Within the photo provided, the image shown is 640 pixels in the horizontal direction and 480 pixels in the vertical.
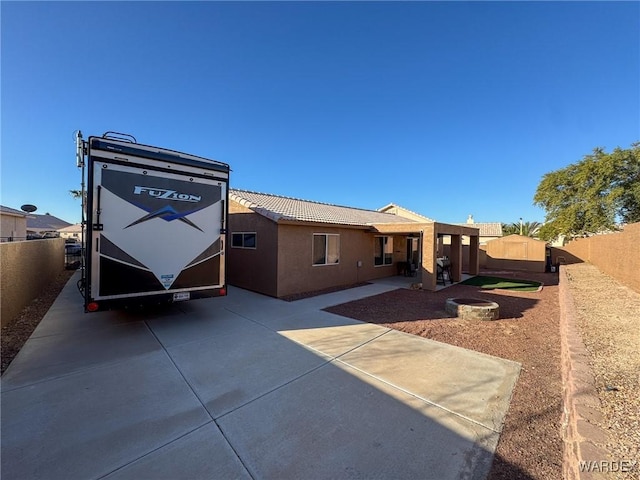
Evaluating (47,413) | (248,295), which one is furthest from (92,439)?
(248,295)

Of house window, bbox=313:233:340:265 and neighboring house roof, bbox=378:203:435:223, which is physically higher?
neighboring house roof, bbox=378:203:435:223

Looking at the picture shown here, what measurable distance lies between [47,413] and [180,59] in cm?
972

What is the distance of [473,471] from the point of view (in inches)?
94.8

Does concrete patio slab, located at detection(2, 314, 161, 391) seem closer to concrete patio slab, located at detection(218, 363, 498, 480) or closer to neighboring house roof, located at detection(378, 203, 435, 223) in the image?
concrete patio slab, located at detection(218, 363, 498, 480)

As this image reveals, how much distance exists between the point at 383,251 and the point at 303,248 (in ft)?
20.3

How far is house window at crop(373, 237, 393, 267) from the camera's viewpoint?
14247 millimetres

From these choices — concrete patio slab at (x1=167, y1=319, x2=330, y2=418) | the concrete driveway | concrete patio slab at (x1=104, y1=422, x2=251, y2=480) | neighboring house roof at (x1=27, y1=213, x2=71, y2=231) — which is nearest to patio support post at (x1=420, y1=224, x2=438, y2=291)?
the concrete driveway

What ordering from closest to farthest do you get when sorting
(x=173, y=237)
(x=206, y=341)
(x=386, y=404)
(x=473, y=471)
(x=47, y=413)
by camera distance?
1. (x=473, y=471)
2. (x=47, y=413)
3. (x=386, y=404)
4. (x=206, y=341)
5. (x=173, y=237)

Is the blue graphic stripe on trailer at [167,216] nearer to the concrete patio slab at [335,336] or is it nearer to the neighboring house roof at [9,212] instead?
the concrete patio slab at [335,336]

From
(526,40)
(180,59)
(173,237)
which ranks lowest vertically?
(173,237)

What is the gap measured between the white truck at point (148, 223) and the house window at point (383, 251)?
9.18 meters

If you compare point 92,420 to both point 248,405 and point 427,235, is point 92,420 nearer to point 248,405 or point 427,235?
point 248,405

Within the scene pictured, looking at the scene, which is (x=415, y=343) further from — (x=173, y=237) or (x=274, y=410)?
(x=173, y=237)

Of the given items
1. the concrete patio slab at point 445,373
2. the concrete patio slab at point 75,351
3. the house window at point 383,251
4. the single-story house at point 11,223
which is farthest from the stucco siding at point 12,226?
the concrete patio slab at point 445,373
